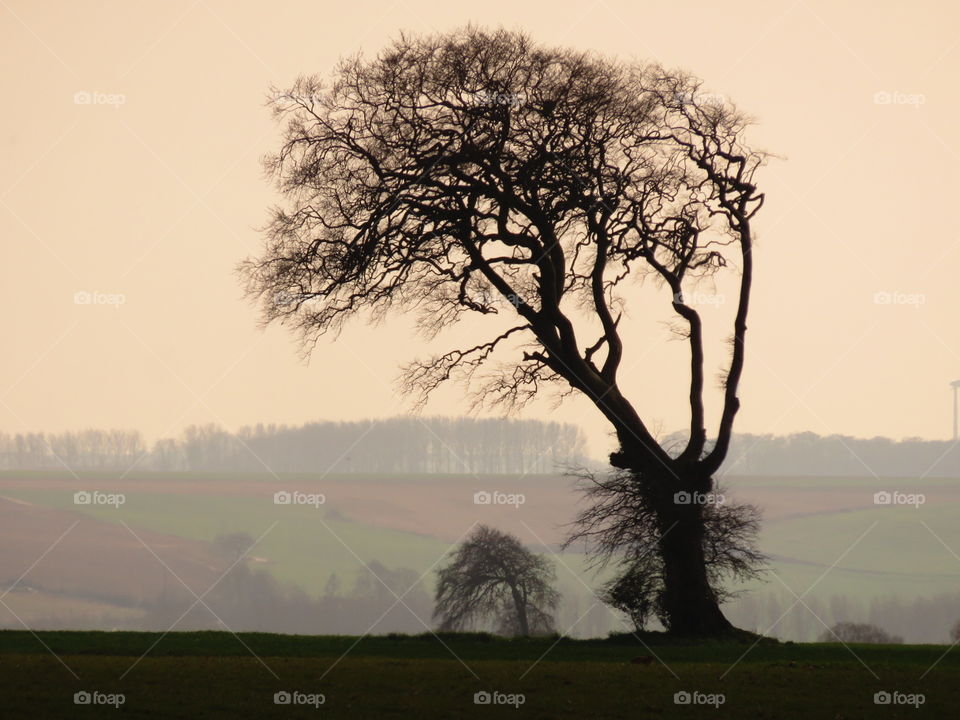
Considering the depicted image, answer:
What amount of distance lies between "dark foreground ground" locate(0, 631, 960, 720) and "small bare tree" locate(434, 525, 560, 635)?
35.0ft

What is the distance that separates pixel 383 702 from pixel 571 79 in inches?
639

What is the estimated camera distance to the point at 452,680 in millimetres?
19234

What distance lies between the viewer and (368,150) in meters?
27.7

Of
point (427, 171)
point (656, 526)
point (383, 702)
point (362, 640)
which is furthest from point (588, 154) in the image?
point (383, 702)

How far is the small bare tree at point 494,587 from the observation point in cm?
3553

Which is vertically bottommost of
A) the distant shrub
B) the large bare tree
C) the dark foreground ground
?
the distant shrub

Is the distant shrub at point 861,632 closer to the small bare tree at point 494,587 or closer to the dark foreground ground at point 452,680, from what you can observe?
the small bare tree at point 494,587

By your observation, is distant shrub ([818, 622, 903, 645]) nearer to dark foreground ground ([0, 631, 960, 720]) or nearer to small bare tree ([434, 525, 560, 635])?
small bare tree ([434, 525, 560, 635])

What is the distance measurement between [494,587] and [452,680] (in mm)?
16701

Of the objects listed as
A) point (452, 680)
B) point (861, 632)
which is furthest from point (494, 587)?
point (452, 680)

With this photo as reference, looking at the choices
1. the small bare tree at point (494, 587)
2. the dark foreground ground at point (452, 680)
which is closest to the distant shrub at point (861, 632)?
the small bare tree at point (494, 587)

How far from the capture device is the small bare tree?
35.5 metres

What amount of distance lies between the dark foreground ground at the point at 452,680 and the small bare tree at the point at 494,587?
10.7m

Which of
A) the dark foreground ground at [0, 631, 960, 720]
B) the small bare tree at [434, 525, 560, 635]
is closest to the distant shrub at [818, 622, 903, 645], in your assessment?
the small bare tree at [434, 525, 560, 635]
